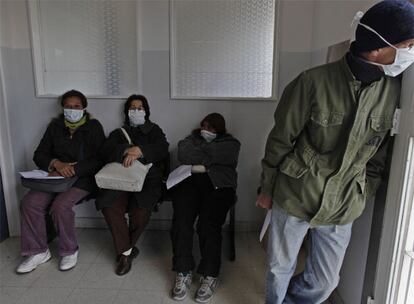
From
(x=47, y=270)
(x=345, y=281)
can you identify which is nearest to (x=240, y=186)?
(x=345, y=281)

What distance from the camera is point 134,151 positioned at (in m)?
2.21

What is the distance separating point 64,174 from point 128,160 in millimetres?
480

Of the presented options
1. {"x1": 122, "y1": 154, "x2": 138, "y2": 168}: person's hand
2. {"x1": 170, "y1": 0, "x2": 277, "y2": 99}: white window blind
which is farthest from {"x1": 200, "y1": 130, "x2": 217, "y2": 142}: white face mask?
{"x1": 122, "y1": 154, "x2": 138, "y2": 168}: person's hand

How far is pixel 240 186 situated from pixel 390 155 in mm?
1479

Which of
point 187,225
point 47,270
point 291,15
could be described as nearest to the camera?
point 187,225

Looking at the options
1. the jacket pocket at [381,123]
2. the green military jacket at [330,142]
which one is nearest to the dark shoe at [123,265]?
the green military jacket at [330,142]

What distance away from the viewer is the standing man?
45.0 inches

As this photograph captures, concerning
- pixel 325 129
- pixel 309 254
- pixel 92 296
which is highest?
pixel 325 129

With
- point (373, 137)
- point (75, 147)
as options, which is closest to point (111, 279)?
point (75, 147)

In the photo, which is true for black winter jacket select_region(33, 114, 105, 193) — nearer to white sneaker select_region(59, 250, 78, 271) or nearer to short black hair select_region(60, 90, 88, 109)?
short black hair select_region(60, 90, 88, 109)

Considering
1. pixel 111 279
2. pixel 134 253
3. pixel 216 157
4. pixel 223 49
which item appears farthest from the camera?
pixel 223 49

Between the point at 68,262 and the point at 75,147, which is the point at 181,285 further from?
the point at 75,147

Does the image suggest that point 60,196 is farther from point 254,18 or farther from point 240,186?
point 254,18

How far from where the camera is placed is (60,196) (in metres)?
2.16
